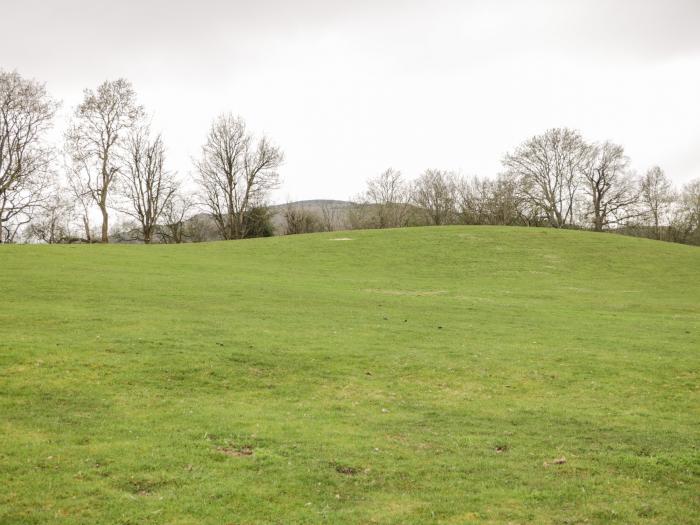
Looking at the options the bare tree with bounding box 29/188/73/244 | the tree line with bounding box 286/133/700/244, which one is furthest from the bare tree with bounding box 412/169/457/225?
the bare tree with bounding box 29/188/73/244

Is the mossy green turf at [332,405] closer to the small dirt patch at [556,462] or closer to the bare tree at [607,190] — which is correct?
the small dirt patch at [556,462]

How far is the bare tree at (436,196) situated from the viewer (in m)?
107

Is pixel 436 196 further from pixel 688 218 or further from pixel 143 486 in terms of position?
pixel 143 486

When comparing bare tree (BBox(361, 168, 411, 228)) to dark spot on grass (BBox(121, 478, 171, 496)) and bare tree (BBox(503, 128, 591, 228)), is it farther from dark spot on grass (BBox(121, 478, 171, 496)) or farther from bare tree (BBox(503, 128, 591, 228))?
dark spot on grass (BBox(121, 478, 171, 496))

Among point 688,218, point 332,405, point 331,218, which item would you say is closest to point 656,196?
point 688,218

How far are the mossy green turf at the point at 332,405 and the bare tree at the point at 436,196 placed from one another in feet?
243

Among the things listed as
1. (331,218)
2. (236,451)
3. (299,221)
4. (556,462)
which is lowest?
(556,462)

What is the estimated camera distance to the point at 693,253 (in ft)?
179

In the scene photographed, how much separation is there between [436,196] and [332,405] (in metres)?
99.6

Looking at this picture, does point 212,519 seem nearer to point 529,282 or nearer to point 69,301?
point 69,301

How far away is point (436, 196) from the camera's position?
4343 inches

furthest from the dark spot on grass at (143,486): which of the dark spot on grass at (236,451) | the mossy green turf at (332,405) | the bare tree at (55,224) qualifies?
the bare tree at (55,224)

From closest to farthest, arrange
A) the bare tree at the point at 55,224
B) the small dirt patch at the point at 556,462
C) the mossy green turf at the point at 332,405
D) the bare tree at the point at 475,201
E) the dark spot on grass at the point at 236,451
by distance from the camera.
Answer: the mossy green turf at the point at 332,405, the small dirt patch at the point at 556,462, the dark spot on grass at the point at 236,451, the bare tree at the point at 55,224, the bare tree at the point at 475,201

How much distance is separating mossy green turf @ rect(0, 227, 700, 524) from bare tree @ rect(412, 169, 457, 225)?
7396cm
